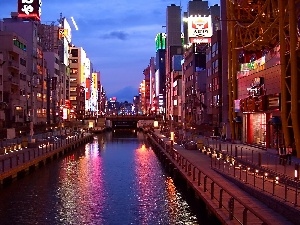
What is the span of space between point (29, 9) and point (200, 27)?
46.3 meters

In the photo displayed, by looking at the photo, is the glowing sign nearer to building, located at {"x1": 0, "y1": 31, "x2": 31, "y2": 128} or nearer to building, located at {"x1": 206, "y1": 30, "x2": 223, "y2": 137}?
building, located at {"x1": 206, "y1": 30, "x2": 223, "y2": 137}

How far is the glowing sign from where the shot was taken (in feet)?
511

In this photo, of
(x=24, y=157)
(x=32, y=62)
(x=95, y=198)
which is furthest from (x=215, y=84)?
(x=95, y=198)

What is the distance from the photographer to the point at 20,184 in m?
48.6

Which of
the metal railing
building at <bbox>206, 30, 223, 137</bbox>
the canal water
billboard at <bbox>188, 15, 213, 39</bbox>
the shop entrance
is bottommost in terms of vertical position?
the canal water

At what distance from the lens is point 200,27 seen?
156 m

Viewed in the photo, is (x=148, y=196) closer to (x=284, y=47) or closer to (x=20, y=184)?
(x=20, y=184)

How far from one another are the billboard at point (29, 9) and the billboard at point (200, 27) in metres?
42.0

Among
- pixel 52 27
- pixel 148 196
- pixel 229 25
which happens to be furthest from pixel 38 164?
pixel 52 27

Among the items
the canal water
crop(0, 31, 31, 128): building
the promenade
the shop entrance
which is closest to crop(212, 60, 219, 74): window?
the shop entrance

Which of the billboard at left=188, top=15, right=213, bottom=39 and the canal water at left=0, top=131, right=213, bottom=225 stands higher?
the billboard at left=188, top=15, right=213, bottom=39

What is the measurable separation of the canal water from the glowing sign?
96.7m

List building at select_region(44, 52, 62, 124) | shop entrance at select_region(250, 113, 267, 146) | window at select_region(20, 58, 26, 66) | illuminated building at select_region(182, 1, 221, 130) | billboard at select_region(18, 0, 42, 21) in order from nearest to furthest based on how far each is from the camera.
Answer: shop entrance at select_region(250, 113, 267, 146)
window at select_region(20, 58, 26, 66)
illuminated building at select_region(182, 1, 221, 130)
billboard at select_region(18, 0, 42, 21)
building at select_region(44, 52, 62, 124)

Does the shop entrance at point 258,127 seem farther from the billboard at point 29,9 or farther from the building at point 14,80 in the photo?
the billboard at point 29,9
